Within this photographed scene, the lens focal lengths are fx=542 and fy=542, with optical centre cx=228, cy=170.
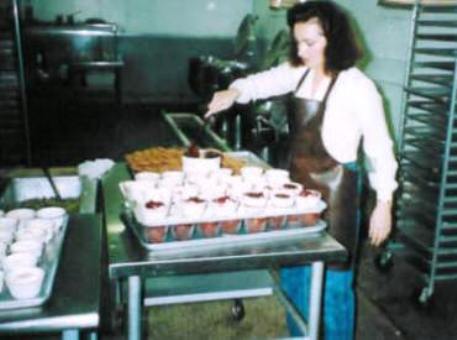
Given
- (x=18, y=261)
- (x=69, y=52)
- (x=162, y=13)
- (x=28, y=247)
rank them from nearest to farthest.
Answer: (x=18, y=261)
(x=28, y=247)
(x=69, y=52)
(x=162, y=13)

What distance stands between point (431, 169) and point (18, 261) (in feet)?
8.33

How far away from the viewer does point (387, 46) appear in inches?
198

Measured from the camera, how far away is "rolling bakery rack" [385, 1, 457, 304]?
3.13m

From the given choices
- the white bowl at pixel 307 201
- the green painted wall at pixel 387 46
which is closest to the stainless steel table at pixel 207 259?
the white bowl at pixel 307 201

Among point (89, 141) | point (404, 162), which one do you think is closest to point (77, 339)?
point (404, 162)

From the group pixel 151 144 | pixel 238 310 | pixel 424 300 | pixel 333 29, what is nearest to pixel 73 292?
pixel 333 29

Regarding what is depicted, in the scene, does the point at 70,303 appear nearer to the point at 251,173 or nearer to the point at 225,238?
the point at 225,238

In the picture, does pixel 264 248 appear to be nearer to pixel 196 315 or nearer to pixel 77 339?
pixel 77 339

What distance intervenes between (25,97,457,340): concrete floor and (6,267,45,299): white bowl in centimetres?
201

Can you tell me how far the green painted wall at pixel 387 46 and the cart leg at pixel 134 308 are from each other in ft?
11.9

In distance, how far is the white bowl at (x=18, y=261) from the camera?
152 cm

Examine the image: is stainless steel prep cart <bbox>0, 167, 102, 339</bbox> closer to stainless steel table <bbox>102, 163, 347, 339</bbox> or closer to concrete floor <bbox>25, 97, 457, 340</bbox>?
→ stainless steel table <bbox>102, 163, 347, 339</bbox>

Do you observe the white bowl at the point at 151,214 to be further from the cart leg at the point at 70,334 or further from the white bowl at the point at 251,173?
the white bowl at the point at 251,173

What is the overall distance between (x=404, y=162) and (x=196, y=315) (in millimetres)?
1734
